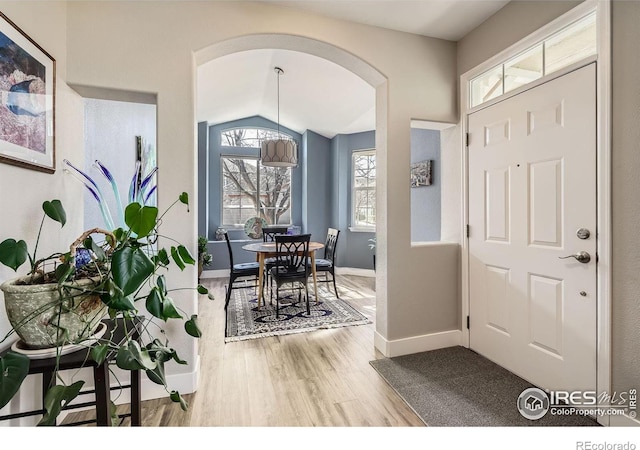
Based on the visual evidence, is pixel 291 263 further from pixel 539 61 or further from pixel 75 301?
pixel 539 61

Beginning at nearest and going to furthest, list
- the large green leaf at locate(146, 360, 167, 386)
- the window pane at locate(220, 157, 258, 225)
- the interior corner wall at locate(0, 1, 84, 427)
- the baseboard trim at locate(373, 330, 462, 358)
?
the large green leaf at locate(146, 360, 167, 386)
the interior corner wall at locate(0, 1, 84, 427)
the baseboard trim at locate(373, 330, 462, 358)
the window pane at locate(220, 157, 258, 225)

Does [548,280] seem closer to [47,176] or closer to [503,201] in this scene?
[503,201]

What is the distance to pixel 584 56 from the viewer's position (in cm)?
165

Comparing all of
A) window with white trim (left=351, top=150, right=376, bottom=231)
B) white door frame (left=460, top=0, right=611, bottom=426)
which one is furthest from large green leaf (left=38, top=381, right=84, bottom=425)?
window with white trim (left=351, top=150, right=376, bottom=231)

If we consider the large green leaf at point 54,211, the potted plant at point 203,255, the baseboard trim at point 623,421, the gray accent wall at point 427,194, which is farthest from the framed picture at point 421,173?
the potted plant at point 203,255

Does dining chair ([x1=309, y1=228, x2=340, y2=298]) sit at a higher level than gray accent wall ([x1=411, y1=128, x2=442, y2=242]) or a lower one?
lower

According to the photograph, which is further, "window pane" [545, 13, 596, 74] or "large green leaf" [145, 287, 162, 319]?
"window pane" [545, 13, 596, 74]

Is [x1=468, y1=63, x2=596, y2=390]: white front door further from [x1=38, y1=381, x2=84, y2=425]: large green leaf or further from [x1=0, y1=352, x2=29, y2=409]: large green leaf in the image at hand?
[x1=0, y1=352, x2=29, y2=409]: large green leaf

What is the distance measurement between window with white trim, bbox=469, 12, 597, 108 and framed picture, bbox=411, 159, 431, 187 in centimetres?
77

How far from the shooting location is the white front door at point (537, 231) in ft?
5.37

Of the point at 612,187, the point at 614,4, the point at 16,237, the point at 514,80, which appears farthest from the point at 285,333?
the point at 614,4

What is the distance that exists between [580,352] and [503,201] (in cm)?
102

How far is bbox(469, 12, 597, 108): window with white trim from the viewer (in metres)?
1.66

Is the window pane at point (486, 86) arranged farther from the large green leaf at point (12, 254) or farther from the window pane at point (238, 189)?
the window pane at point (238, 189)
